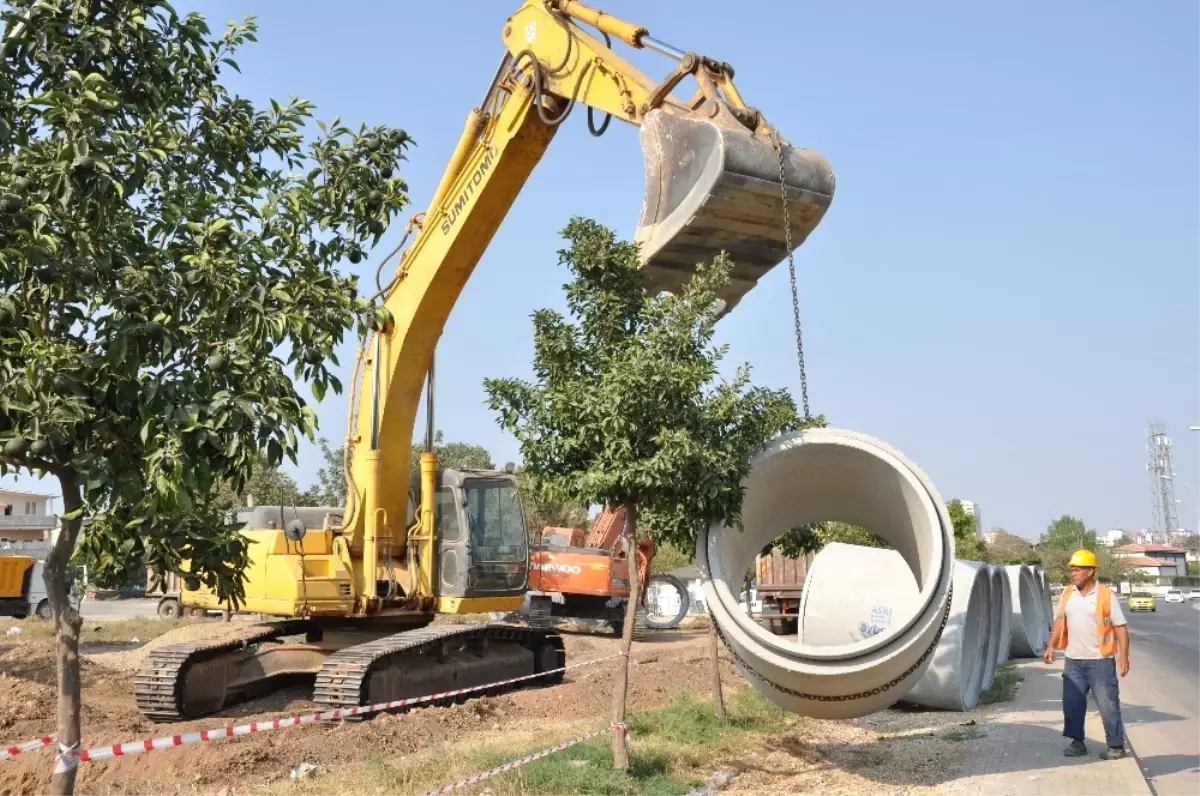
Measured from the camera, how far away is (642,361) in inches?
310

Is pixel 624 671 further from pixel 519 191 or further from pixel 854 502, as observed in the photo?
pixel 519 191

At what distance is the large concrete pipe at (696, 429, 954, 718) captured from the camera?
25.6 ft

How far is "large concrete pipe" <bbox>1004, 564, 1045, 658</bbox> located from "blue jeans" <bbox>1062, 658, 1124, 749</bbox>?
391 inches

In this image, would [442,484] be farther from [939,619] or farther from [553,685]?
[939,619]

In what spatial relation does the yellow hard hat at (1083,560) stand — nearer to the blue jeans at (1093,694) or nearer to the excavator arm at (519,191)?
the blue jeans at (1093,694)

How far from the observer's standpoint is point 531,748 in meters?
9.09

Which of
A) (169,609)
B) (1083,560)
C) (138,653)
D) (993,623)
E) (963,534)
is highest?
(963,534)

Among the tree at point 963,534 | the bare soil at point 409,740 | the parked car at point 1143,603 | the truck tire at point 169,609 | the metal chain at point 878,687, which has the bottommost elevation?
the parked car at point 1143,603

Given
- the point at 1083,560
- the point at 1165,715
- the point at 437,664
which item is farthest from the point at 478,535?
the point at 1165,715

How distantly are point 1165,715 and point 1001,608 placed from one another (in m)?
4.31

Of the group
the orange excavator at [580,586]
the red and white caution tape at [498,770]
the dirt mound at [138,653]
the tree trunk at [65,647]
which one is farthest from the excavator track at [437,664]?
the orange excavator at [580,586]

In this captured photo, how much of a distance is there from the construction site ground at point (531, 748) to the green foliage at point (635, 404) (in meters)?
1.90

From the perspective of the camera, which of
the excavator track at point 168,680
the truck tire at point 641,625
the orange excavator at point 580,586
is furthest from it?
the truck tire at point 641,625

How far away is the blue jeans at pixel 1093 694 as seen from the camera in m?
8.72
